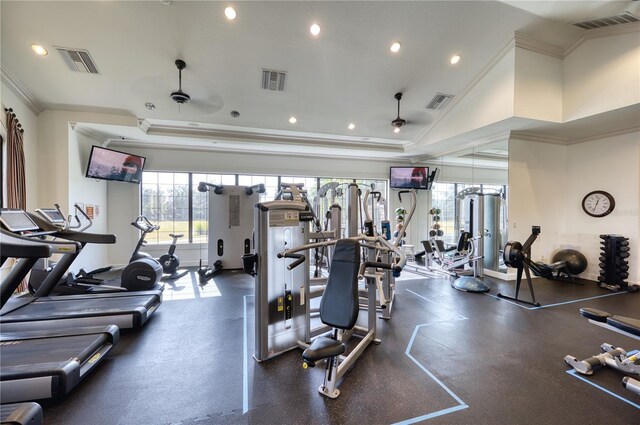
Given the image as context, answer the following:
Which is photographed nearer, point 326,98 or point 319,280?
point 319,280

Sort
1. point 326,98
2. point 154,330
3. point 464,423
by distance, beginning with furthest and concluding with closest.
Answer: point 326,98
point 154,330
point 464,423

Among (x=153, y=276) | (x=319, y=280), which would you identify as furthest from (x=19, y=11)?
(x=319, y=280)

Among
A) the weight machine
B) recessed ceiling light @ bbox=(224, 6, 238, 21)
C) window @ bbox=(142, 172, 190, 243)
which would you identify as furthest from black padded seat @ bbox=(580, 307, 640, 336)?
window @ bbox=(142, 172, 190, 243)

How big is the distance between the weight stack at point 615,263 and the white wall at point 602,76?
261 cm

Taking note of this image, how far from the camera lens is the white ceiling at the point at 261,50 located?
3615mm

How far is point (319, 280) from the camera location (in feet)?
13.6

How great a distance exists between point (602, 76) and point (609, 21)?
81cm

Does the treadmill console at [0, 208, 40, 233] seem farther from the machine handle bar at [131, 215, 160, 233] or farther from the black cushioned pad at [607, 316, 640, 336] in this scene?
the black cushioned pad at [607, 316, 640, 336]

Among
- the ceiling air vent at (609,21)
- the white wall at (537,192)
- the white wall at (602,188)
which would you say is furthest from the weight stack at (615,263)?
the ceiling air vent at (609,21)

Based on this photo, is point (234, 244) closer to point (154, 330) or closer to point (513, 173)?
point (154, 330)

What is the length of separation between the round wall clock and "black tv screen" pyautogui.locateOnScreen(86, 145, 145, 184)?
10.4 m

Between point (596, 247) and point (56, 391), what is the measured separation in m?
8.79

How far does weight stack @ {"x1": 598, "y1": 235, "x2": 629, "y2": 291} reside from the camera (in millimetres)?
5133

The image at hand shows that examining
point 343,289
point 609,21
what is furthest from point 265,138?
point 609,21
